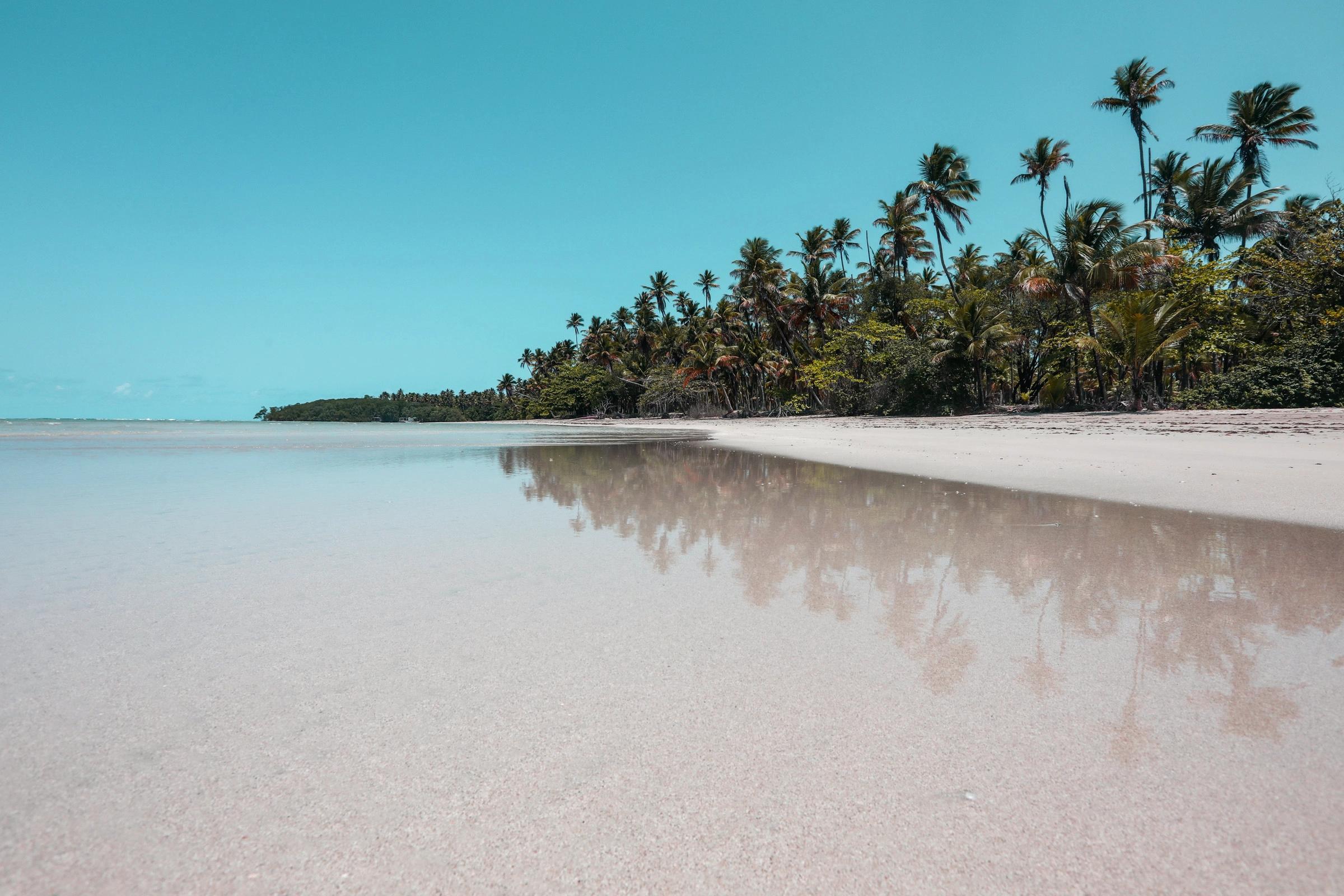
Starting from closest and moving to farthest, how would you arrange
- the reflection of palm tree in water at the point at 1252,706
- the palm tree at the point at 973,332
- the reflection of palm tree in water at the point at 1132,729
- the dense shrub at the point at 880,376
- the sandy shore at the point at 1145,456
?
the reflection of palm tree in water at the point at 1132,729
the reflection of palm tree in water at the point at 1252,706
the sandy shore at the point at 1145,456
the palm tree at the point at 973,332
the dense shrub at the point at 880,376

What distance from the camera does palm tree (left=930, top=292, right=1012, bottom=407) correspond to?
1187 inches

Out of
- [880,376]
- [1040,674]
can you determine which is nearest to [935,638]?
[1040,674]

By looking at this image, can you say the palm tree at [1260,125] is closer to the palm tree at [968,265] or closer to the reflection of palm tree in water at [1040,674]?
the palm tree at [968,265]

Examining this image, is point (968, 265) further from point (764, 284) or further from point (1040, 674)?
point (1040, 674)

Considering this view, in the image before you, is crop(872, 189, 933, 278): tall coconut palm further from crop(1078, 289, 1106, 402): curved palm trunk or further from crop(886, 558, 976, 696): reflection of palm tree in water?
crop(886, 558, 976, 696): reflection of palm tree in water

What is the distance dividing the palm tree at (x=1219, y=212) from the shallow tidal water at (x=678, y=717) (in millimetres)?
34149

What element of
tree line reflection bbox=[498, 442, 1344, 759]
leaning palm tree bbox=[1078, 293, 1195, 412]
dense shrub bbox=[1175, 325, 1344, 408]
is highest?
leaning palm tree bbox=[1078, 293, 1195, 412]

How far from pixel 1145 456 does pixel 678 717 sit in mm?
12104

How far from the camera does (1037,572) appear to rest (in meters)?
3.95

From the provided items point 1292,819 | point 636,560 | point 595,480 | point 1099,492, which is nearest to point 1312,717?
point 1292,819

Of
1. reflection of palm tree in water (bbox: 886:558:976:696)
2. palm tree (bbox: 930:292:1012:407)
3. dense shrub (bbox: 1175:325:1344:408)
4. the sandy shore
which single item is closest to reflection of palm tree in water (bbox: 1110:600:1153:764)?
reflection of palm tree in water (bbox: 886:558:976:696)

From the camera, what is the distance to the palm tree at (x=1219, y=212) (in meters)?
29.0

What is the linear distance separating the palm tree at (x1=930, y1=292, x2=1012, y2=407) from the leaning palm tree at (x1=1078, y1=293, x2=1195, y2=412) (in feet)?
18.0

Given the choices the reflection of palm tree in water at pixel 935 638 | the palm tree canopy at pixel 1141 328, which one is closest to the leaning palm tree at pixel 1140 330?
the palm tree canopy at pixel 1141 328
